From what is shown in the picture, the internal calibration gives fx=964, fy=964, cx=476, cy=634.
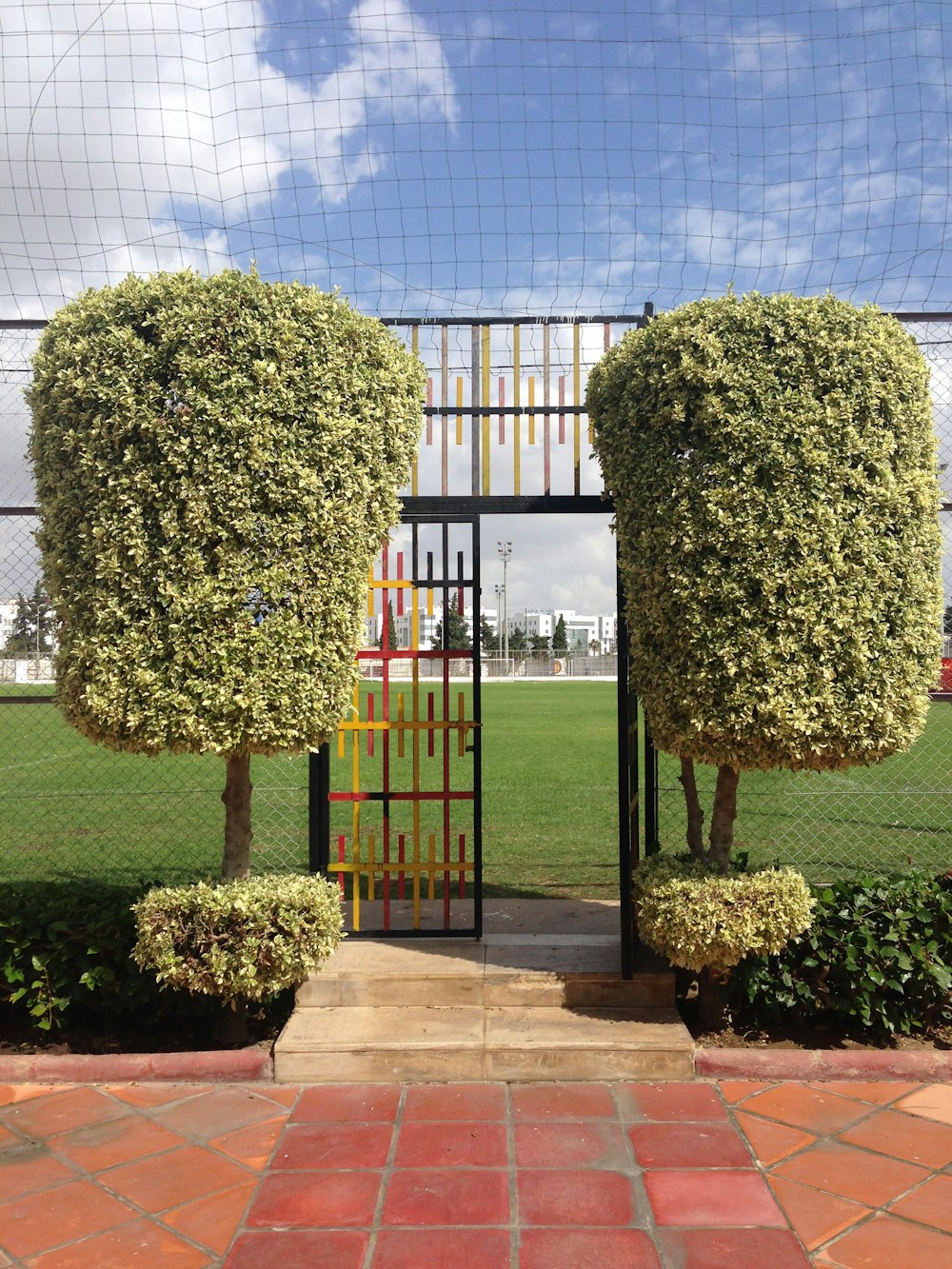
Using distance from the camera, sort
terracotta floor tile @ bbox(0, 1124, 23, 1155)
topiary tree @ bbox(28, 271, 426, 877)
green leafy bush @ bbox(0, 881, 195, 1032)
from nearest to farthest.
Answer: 1. terracotta floor tile @ bbox(0, 1124, 23, 1155)
2. topiary tree @ bbox(28, 271, 426, 877)
3. green leafy bush @ bbox(0, 881, 195, 1032)

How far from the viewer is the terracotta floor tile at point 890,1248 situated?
9.61ft

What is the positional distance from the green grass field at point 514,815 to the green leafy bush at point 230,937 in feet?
7.31

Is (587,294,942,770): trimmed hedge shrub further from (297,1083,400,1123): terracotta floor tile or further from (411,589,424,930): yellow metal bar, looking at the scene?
(297,1083,400,1123): terracotta floor tile

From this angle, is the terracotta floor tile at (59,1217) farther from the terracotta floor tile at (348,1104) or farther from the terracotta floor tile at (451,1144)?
the terracotta floor tile at (451,1144)

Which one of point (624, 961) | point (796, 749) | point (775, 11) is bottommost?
point (624, 961)

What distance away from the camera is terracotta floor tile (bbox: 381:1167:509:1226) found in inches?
126

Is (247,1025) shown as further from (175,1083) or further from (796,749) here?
(796,749)

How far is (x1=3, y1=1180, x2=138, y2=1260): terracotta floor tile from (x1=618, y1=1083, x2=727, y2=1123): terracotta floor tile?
197 cm

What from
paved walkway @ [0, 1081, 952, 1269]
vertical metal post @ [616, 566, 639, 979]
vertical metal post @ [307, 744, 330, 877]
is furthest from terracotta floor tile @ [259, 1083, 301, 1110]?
vertical metal post @ [616, 566, 639, 979]

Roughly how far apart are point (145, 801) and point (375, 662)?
6.65 meters

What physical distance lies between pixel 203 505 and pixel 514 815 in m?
7.05

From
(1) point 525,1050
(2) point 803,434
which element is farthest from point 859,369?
(1) point 525,1050

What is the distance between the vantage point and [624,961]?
4824 millimetres

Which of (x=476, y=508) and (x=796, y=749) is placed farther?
(x=476, y=508)
